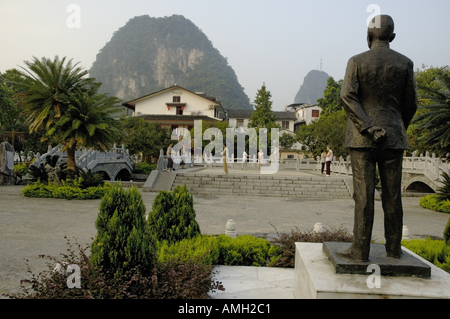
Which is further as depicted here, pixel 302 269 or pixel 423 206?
pixel 423 206

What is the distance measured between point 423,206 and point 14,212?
50.7 ft

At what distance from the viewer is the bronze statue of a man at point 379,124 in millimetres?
3906

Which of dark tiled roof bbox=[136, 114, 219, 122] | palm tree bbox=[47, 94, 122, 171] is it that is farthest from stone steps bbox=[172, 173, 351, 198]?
dark tiled roof bbox=[136, 114, 219, 122]

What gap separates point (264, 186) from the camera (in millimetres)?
18062

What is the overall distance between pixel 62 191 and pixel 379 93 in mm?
13704

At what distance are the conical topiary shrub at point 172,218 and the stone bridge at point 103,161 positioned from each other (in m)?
13.2

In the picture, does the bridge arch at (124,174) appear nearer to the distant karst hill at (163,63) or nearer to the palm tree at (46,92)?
the palm tree at (46,92)

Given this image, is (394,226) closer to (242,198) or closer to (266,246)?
(266,246)

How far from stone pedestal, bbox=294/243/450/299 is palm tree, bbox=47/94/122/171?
41.0 feet

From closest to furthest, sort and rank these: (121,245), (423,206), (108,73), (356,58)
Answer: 1. (121,245)
2. (356,58)
3. (423,206)
4. (108,73)

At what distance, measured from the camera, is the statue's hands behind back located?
375 centimetres

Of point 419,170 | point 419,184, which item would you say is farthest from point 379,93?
point 419,184
